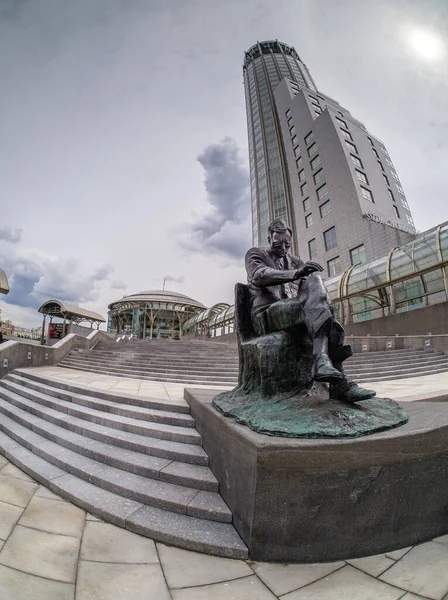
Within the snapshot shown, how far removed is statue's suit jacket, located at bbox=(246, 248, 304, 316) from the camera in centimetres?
266

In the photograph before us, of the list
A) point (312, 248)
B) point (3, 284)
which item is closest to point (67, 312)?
point (3, 284)

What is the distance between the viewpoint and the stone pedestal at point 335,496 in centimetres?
163

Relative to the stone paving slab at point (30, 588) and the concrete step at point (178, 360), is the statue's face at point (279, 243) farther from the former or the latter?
the concrete step at point (178, 360)

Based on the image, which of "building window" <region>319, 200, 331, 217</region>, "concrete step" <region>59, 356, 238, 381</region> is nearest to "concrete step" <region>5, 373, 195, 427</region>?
"concrete step" <region>59, 356, 238, 381</region>

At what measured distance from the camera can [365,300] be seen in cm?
1981

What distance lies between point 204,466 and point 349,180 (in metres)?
31.9

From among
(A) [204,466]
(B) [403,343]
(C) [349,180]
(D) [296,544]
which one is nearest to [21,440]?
(A) [204,466]

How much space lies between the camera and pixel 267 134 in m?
50.6

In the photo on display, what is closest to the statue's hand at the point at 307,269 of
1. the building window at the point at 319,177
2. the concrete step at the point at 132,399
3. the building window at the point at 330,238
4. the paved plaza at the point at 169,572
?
the paved plaza at the point at 169,572

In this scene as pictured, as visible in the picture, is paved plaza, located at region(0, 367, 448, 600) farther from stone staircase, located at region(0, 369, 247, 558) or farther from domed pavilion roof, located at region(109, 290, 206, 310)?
domed pavilion roof, located at region(109, 290, 206, 310)

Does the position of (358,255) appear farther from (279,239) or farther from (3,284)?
(3,284)

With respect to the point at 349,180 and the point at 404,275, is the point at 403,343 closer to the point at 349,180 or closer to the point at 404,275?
the point at 404,275

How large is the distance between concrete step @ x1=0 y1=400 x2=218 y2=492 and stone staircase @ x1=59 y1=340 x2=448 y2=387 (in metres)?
4.24

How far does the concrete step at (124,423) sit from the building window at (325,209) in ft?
102
